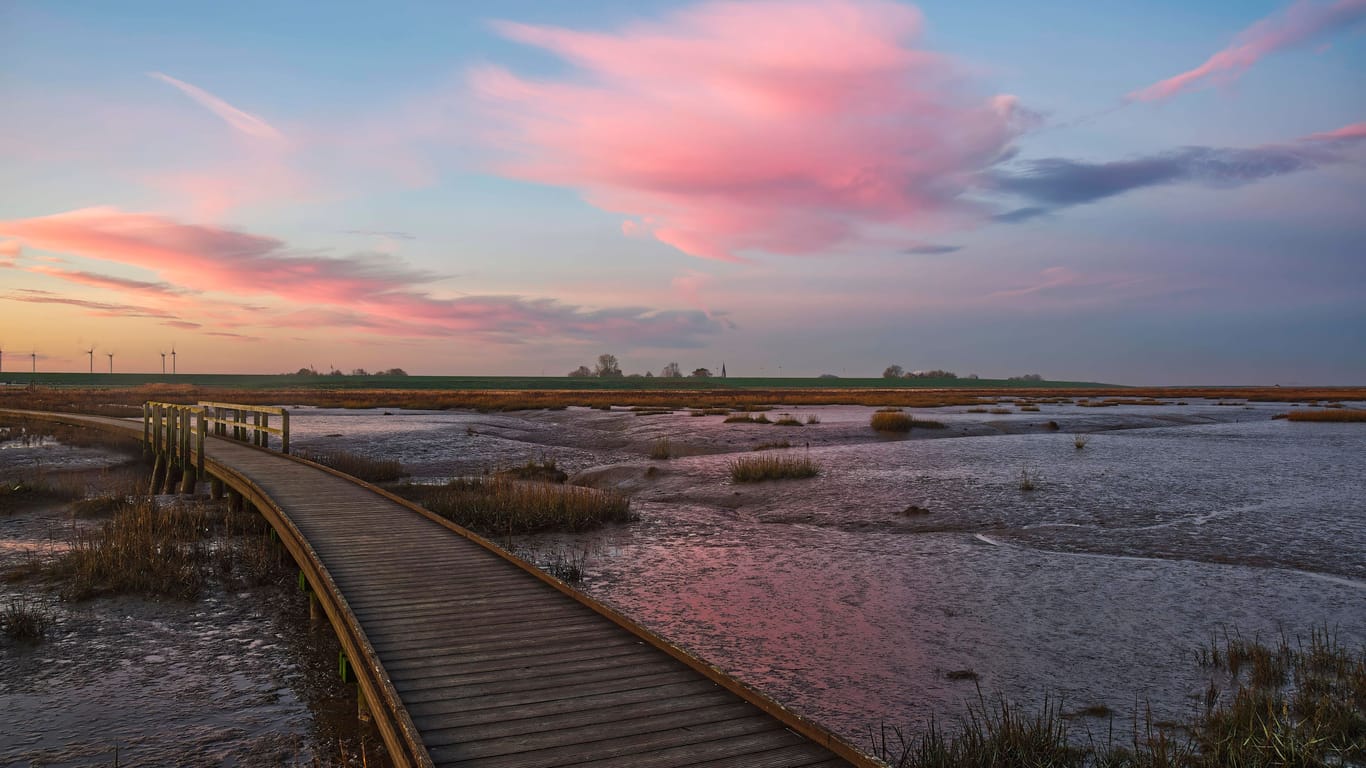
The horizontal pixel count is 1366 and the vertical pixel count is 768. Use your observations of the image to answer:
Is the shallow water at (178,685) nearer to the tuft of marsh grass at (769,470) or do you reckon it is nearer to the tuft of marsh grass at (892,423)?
the tuft of marsh grass at (769,470)

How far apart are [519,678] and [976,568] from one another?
794 centimetres

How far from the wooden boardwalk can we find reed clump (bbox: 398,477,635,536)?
445 cm

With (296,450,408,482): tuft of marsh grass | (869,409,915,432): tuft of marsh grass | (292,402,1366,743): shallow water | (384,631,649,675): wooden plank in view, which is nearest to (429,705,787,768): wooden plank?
(384,631,649,675): wooden plank

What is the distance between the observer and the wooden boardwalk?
15.6 feet

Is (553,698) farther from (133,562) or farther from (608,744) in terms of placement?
(133,562)

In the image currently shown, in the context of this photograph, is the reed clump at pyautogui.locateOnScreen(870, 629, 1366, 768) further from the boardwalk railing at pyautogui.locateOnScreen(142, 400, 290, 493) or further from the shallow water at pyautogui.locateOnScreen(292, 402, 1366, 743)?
the boardwalk railing at pyautogui.locateOnScreen(142, 400, 290, 493)

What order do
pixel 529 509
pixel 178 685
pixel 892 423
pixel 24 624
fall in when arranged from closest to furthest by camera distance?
pixel 178 685
pixel 24 624
pixel 529 509
pixel 892 423

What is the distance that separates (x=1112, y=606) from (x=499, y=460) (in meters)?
19.6

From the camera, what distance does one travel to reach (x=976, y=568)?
11500mm

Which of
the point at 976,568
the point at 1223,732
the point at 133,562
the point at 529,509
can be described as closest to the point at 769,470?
the point at 529,509

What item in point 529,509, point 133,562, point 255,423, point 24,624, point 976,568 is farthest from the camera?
point 255,423

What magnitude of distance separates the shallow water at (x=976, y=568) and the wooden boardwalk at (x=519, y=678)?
1.50 meters

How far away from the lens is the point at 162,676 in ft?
24.6

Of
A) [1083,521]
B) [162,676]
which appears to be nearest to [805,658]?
[162,676]
